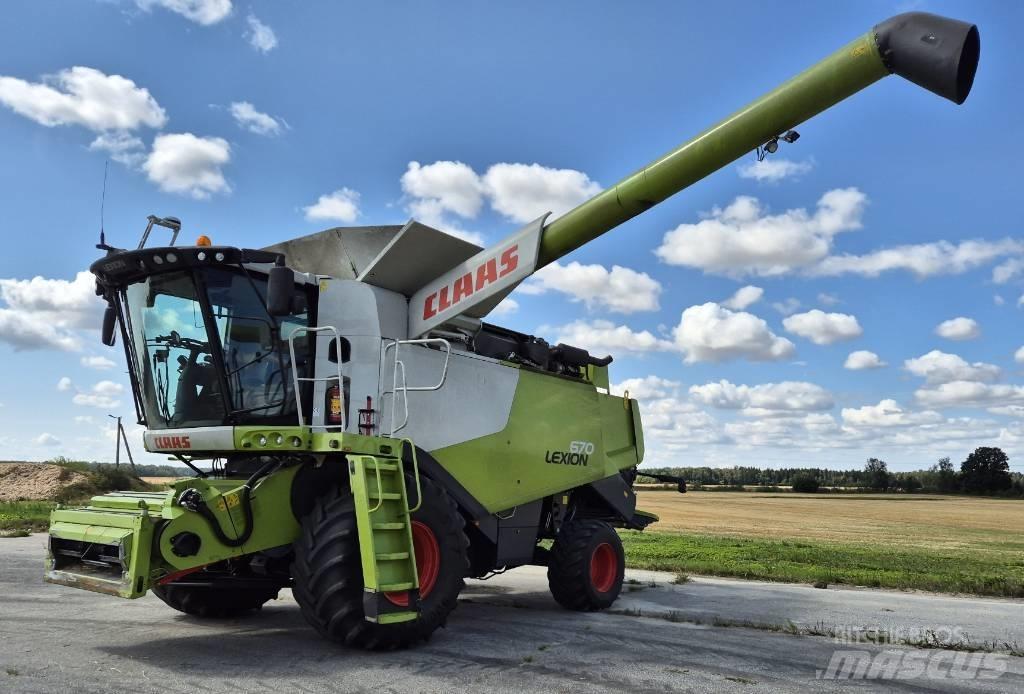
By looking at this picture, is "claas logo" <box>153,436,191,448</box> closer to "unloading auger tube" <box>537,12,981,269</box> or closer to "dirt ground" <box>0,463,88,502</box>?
"unloading auger tube" <box>537,12,981,269</box>

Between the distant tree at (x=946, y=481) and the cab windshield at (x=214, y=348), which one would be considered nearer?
the cab windshield at (x=214, y=348)

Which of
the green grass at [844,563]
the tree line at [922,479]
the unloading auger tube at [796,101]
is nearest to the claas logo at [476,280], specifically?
the unloading auger tube at [796,101]

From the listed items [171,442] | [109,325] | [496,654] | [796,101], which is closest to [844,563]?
[496,654]

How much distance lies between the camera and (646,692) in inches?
197

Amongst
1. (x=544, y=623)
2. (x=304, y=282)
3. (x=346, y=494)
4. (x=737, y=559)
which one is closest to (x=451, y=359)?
(x=304, y=282)

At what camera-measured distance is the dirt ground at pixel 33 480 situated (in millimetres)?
27422

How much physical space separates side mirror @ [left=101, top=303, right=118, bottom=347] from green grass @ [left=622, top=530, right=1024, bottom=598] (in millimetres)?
9627

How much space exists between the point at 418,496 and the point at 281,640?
1.68 m

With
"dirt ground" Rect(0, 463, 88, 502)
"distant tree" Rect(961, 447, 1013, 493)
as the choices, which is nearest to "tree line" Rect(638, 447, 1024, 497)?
"distant tree" Rect(961, 447, 1013, 493)

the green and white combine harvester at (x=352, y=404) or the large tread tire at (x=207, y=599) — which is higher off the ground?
the green and white combine harvester at (x=352, y=404)

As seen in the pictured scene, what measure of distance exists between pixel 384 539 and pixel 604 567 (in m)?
4.08

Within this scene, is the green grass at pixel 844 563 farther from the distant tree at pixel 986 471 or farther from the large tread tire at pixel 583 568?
the distant tree at pixel 986 471

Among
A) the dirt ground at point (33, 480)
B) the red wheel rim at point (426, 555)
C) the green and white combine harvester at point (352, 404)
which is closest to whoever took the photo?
the green and white combine harvester at point (352, 404)

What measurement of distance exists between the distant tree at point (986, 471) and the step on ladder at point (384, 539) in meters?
78.6
